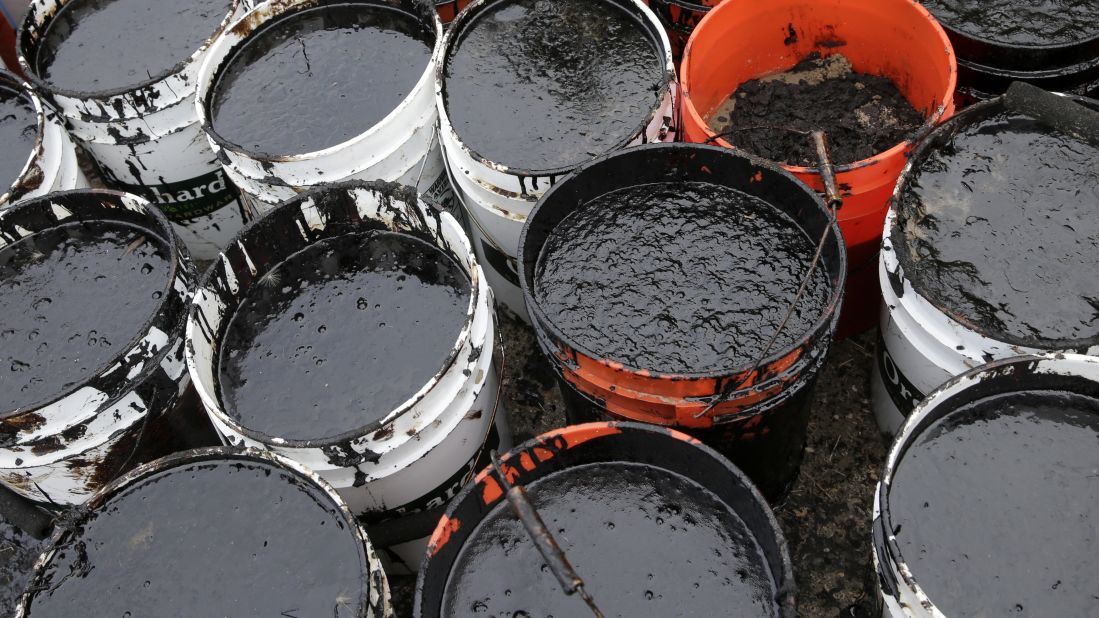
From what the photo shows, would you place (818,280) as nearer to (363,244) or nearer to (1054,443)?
(1054,443)

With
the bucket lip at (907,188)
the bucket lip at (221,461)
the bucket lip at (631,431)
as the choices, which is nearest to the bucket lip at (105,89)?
the bucket lip at (221,461)

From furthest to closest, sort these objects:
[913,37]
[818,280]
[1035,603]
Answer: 1. [913,37]
2. [818,280]
3. [1035,603]

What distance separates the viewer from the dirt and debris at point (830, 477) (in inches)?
126

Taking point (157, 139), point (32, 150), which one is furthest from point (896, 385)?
point (32, 150)

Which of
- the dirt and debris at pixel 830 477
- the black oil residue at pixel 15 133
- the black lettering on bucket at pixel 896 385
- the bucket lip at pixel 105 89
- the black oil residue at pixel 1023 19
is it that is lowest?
the dirt and debris at pixel 830 477

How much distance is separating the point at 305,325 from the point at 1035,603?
2315 mm

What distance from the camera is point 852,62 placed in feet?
12.2

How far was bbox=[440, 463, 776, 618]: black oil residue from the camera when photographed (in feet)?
7.23

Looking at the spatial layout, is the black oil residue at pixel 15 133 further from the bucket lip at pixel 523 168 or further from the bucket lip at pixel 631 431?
the bucket lip at pixel 631 431

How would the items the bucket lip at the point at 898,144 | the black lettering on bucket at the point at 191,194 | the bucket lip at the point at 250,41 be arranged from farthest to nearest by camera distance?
the black lettering on bucket at the point at 191,194 < the bucket lip at the point at 250,41 < the bucket lip at the point at 898,144

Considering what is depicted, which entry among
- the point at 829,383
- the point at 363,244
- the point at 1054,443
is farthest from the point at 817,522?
the point at 363,244

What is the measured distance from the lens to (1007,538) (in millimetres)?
A: 2189

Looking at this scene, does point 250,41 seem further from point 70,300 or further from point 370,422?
point 370,422

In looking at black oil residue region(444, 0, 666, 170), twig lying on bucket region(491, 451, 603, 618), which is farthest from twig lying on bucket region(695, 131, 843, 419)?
black oil residue region(444, 0, 666, 170)
